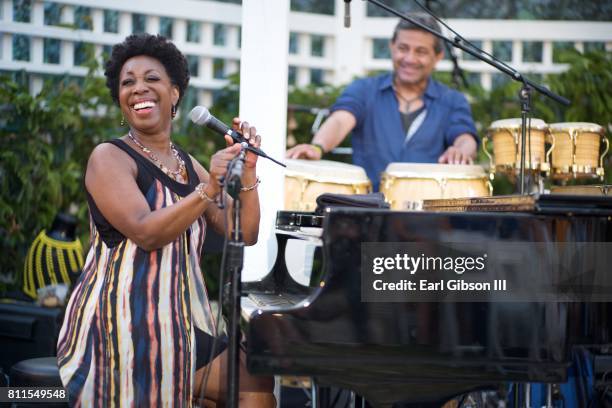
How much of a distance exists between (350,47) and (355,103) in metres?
1.58

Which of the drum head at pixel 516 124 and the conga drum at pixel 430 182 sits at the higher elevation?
the drum head at pixel 516 124

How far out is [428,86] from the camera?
19.2ft

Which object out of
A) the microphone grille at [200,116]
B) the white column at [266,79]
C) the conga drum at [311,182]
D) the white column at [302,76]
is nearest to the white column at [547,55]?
the white column at [302,76]

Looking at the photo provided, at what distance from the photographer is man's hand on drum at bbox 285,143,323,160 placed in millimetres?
Answer: 5004

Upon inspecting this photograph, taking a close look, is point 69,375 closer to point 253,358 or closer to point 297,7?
point 253,358

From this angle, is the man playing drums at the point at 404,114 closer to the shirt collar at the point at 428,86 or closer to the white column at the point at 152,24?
the shirt collar at the point at 428,86

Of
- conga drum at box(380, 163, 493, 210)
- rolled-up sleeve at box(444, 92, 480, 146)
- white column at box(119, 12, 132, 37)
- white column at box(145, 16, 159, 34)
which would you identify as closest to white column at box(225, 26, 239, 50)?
white column at box(145, 16, 159, 34)

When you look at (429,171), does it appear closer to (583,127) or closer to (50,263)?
(583,127)

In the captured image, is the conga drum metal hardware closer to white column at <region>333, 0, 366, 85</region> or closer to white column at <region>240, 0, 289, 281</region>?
white column at <region>240, 0, 289, 281</region>

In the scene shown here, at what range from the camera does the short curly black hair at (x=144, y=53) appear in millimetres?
3389

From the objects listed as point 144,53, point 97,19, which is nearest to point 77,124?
point 97,19

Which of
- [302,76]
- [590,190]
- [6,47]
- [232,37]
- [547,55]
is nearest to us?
[590,190]

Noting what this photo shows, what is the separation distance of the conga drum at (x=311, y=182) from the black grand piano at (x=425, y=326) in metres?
2.06

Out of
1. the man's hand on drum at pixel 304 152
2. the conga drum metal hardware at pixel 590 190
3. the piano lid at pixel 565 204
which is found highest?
the man's hand on drum at pixel 304 152
